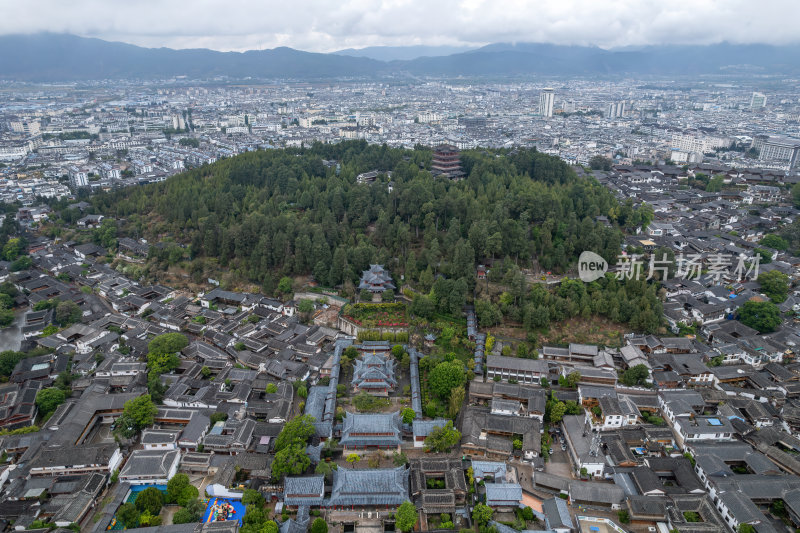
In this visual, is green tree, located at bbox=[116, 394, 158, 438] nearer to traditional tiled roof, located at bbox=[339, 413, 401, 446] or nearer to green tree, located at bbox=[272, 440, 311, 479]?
green tree, located at bbox=[272, 440, 311, 479]

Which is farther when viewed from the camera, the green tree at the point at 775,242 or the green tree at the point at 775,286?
the green tree at the point at 775,242

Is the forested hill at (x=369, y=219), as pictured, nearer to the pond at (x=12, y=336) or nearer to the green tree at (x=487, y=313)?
the green tree at (x=487, y=313)

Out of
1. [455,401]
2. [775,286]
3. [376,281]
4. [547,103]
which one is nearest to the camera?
[455,401]

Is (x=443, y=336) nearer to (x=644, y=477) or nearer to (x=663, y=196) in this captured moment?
(x=644, y=477)

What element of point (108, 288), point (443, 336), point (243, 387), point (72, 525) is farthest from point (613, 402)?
point (108, 288)

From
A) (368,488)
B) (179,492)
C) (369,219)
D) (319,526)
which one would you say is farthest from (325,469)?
(369,219)

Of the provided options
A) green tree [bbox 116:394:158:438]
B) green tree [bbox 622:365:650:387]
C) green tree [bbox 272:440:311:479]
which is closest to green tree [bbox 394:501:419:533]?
green tree [bbox 272:440:311:479]

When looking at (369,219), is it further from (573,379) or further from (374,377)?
(573,379)

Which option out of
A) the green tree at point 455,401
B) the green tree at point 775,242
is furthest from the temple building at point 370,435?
the green tree at point 775,242
